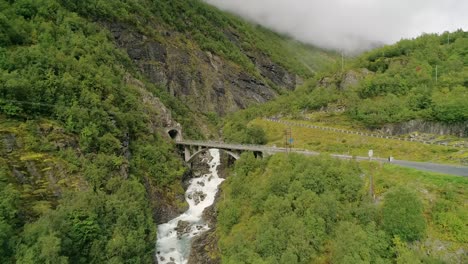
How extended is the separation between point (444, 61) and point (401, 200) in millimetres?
59060

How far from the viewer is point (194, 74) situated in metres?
130

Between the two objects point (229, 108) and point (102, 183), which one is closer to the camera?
point (102, 183)

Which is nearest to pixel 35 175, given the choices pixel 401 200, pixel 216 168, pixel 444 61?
pixel 401 200

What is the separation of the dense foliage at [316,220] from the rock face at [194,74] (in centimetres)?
8721

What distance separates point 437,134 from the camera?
54.4 metres

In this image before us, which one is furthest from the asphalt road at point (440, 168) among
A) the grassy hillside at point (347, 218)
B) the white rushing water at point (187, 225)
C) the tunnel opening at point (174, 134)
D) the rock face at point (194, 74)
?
the rock face at point (194, 74)

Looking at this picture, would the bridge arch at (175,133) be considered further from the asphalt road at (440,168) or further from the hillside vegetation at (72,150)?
the asphalt road at (440,168)

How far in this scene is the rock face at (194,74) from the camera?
114375 millimetres

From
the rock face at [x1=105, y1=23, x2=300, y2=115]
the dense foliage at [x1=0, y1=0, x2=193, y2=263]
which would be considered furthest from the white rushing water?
the rock face at [x1=105, y1=23, x2=300, y2=115]

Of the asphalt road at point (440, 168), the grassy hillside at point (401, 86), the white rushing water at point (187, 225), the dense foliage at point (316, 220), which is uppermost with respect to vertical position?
the grassy hillside at point (401, 86)

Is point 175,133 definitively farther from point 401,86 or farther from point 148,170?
point 401,86

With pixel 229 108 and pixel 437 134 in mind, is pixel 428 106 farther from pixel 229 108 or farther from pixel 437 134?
pixel 229 108

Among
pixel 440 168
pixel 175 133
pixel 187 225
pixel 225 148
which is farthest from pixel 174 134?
pixel 440 168

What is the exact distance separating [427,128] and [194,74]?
307 ft
